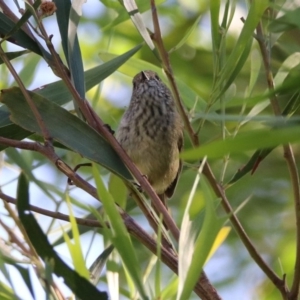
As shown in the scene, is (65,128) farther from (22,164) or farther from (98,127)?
(22,164)

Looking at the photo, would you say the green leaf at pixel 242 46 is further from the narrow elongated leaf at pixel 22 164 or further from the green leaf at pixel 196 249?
the narrow elongated leaf at pixel 22 164

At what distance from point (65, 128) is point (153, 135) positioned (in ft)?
3.67

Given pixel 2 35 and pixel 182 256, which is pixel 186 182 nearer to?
pixel 2 35

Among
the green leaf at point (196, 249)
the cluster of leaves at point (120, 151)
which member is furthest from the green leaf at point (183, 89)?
the green leaf at point (196, 249)

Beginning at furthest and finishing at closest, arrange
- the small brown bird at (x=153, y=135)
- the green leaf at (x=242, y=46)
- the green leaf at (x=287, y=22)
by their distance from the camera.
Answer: the small brown bird at (x=153, y=135) → the green leaf at (x=242, y=46) → the green leaf at (x=287, y=22)

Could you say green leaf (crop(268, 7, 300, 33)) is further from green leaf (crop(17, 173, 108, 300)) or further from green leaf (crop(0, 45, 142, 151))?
green leaf (crop(17, 173, 108, 300))

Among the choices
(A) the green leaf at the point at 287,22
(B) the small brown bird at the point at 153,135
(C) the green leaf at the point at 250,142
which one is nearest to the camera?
(C) the green leaf at the point at 250,142

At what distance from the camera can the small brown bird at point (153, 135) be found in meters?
2.45

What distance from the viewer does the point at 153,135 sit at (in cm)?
248

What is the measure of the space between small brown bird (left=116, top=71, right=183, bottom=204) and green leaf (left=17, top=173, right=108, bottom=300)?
1.30m

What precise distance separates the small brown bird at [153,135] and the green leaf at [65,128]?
1.04 m

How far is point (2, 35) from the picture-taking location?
4.72 feet

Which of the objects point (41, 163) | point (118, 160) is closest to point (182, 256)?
point (118, 160)

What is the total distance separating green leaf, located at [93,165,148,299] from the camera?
41.5 inches
